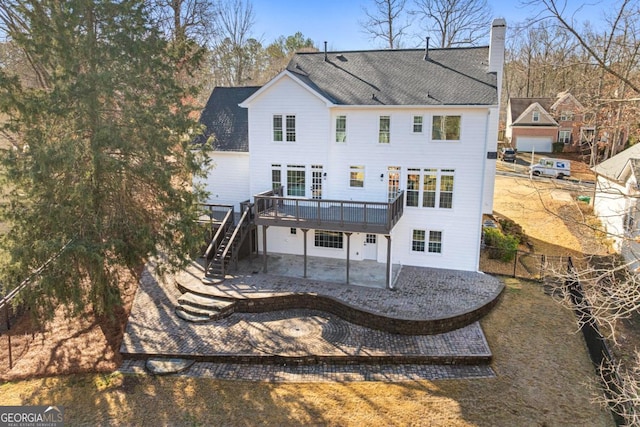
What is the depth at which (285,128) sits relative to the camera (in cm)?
1892

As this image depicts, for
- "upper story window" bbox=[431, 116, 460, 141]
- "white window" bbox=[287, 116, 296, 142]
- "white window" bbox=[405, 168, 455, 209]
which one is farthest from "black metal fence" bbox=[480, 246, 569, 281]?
"white window" bbox=[287, 116, 296, 142]

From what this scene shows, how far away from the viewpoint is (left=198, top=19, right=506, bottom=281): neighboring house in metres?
17.2

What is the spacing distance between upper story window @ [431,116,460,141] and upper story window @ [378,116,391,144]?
186 cm

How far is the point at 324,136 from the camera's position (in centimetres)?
1850

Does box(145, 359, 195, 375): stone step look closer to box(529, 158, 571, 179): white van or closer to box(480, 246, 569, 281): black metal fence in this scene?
box(480, 246, 569, 281): black metal fence

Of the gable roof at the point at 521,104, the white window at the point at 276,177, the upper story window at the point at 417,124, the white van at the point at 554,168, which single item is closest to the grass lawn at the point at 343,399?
the upper story window at the point at 417,124

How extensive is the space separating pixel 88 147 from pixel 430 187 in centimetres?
1304

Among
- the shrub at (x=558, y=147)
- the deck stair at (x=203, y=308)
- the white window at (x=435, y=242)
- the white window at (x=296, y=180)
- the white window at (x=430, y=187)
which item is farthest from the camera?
the shrub at (x=558, y=147)

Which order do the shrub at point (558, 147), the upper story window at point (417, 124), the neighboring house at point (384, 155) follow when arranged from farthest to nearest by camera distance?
the shrub at point (558, 147) → the upper story window at point (417, 124) → the neighboring house at point (384, 155)

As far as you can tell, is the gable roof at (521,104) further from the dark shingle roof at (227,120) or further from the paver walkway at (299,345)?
the paver walkway at (299,345)

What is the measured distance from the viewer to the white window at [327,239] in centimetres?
1944

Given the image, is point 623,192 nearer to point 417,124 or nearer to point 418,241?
point 418,241

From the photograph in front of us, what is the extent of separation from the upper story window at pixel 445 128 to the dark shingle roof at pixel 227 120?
8.87m

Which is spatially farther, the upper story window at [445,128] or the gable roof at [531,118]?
the gable roof at [531,118]
